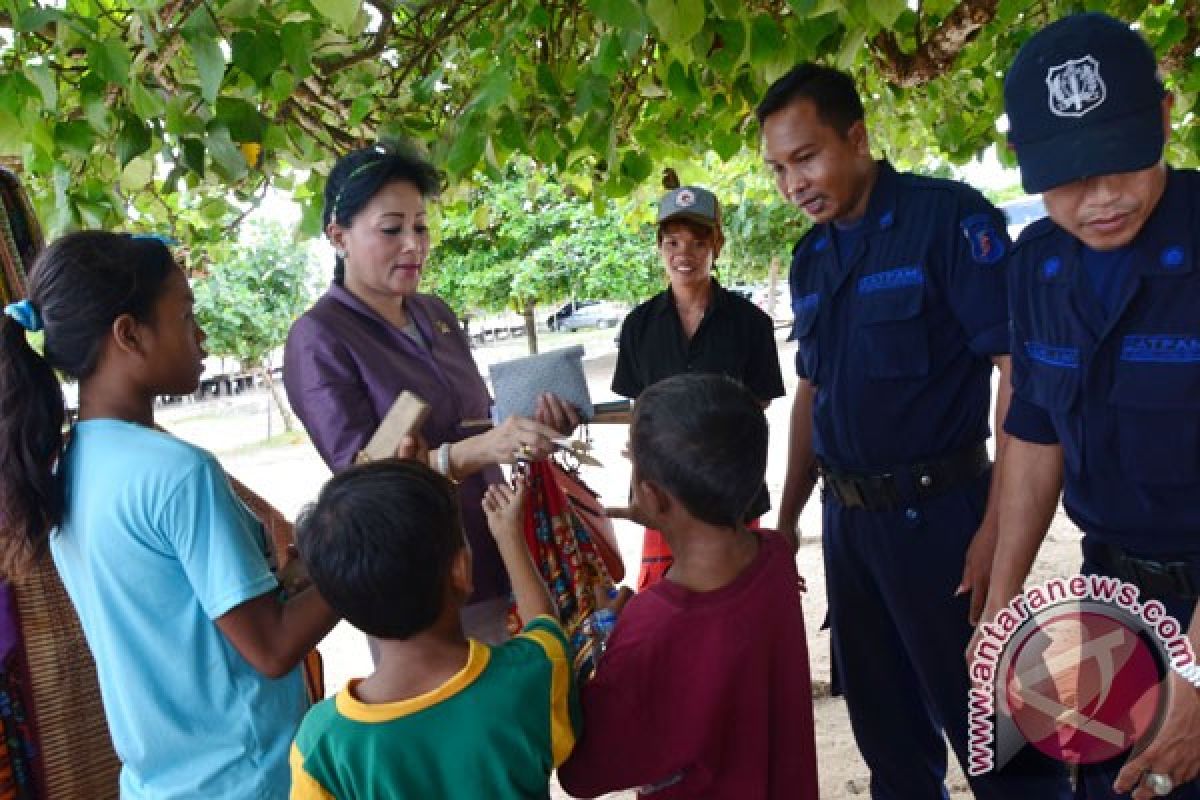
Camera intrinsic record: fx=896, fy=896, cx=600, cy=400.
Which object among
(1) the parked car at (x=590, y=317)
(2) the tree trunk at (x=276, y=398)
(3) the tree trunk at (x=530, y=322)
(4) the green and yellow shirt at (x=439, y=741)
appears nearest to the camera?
(4) the green and yellow shirt at (x=439, y=741)

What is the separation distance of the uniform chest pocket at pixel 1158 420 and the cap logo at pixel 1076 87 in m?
0.46

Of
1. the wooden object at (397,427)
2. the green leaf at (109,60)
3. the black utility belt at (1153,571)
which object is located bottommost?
the black utility belt at (1153,571)

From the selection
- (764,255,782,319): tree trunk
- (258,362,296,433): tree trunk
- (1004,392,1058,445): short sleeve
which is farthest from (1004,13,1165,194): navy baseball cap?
(258,362,296,433): tree trunk

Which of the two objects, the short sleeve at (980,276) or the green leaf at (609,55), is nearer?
the short sleeve at (980,276)

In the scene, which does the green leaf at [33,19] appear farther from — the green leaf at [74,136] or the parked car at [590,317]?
the parked car at [590,317]

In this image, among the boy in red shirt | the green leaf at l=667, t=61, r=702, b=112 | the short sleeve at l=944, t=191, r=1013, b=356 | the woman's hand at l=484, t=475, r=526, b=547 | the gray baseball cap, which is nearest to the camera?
the boy in red shirt

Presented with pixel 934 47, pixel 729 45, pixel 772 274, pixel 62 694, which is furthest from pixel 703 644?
pixel 772 274

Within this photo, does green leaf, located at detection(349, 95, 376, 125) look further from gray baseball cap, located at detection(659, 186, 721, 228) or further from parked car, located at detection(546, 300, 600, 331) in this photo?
parked car, located at detection(546, 300, 600, 331)

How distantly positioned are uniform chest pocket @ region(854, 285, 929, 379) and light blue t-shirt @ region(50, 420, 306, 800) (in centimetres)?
153

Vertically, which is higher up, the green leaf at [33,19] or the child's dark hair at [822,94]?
the green leaf at [33,19]

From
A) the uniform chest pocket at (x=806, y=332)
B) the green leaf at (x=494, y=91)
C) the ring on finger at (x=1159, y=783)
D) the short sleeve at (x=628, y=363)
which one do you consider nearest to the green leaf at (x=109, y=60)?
the green leaf at (x=494, y=91)

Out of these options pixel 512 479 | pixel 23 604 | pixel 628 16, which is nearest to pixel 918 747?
pixel 512 479

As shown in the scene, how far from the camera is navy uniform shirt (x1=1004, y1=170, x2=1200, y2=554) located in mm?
1563

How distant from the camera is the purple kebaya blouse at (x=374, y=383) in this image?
2234mm
